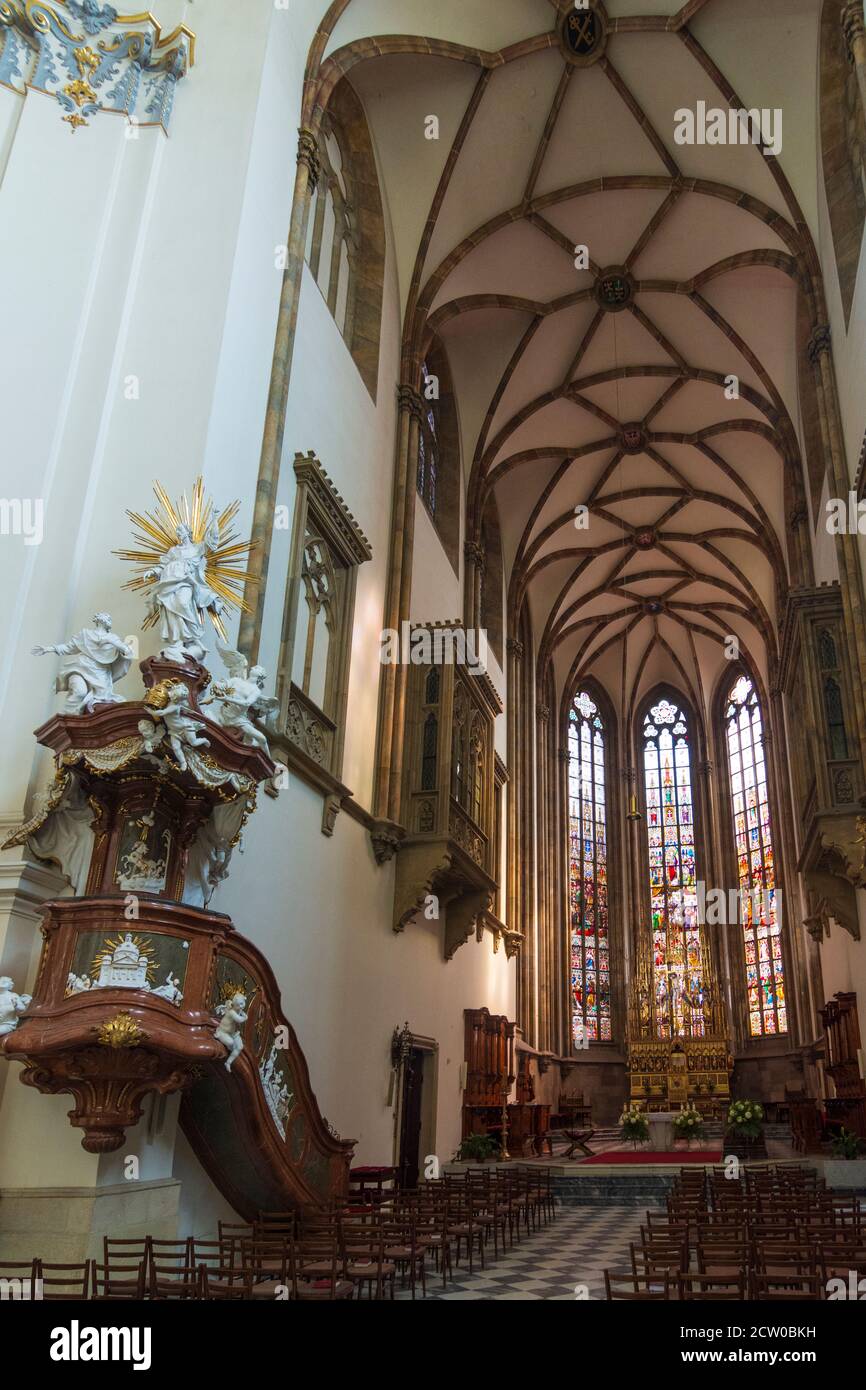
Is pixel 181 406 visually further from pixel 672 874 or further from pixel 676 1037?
pixel 672 874

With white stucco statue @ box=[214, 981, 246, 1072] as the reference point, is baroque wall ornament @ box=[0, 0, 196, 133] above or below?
above

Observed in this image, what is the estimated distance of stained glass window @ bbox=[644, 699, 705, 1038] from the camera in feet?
98.8

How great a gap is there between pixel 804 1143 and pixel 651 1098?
9.07 m

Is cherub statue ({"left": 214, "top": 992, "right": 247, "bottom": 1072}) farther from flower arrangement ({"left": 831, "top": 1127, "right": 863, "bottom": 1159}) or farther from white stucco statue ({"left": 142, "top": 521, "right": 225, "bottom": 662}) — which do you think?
flower arrangement ({"left": 831, "top": 1127, "right": 863, "bottom": 1159})

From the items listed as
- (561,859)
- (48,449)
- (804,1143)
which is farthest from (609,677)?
(48,449)

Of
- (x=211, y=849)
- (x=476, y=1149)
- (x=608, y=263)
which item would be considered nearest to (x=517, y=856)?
(x=476, y=1149)

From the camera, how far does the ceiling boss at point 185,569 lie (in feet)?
26.7

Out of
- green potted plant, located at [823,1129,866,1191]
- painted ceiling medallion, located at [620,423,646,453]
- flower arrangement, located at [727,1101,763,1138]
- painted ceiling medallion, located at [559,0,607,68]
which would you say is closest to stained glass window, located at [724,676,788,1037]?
painted ceiling medallion, located at [620,423,646,453]

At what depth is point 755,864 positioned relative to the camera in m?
31.7

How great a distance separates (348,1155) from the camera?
33.0 ft

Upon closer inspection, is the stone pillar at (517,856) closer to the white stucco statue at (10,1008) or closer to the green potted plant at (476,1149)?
the green potted plant at (476,1149)

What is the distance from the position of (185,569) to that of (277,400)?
3.69m

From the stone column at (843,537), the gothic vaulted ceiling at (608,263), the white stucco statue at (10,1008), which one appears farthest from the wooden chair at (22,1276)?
the gothic vaulted ceiling at (608,263)

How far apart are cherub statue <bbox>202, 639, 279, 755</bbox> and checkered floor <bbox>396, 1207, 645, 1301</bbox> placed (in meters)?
4.30
